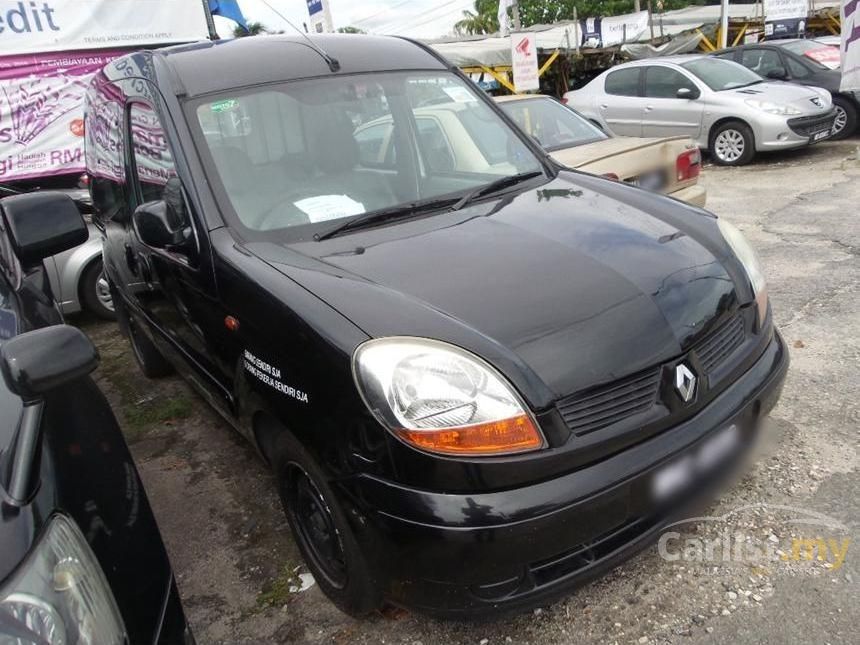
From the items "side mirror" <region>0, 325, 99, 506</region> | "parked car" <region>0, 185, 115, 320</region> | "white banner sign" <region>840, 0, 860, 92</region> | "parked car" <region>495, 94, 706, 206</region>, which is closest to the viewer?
"side mirror" <region>0, 325, 99, 506</region>

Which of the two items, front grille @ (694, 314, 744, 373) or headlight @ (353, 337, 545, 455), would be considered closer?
headlight @ (353, 337, 545, 455)

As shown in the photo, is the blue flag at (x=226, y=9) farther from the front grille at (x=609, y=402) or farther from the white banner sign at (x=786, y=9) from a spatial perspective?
the white banner sign at (x=786, y=9)

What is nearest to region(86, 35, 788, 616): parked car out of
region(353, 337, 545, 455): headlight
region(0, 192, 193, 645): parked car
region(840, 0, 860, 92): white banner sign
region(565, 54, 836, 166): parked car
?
region(353, 337, 545, 455): headlight

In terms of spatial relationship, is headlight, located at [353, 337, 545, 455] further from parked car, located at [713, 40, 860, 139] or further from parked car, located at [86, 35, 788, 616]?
parked car, located at [713, 40, 860, 139]

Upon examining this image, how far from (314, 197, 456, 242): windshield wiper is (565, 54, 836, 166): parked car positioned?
22.6ft

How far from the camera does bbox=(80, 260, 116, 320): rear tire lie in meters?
5.72

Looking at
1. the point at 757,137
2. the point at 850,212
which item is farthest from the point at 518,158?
the point at 757,137

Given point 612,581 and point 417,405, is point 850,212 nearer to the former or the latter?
point 612,581

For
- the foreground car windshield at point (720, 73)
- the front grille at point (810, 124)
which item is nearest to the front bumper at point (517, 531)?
the front grille at point (810, 124)

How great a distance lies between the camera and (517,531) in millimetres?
1767

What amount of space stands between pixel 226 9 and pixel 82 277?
13.5ft

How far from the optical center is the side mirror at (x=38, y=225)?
2.68 m

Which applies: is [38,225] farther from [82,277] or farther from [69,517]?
[82,277]

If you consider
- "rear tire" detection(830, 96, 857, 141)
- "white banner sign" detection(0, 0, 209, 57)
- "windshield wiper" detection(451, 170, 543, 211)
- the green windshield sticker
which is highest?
"white banner sign" detection(0, 0, 209, 57)
